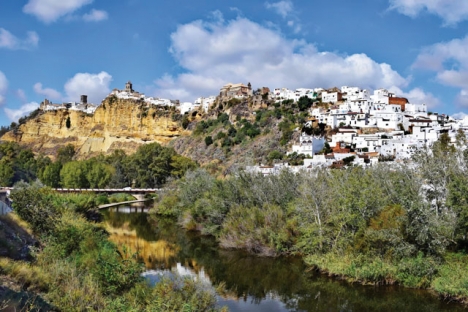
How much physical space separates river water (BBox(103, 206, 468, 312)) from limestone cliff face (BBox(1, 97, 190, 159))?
74.7m

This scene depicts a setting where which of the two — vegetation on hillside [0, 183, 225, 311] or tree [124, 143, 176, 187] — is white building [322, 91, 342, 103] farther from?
vegetation on hillside [0, 183, 225, 311]

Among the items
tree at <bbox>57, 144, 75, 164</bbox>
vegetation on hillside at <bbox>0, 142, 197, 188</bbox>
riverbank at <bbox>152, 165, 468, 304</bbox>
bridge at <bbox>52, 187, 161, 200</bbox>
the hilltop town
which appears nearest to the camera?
riverbank at <bbox>152, 165, 468, 304</bbox>

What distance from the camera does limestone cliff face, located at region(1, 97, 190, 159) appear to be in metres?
109

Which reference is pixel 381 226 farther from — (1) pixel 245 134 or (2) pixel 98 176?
(1) pixel 245 134

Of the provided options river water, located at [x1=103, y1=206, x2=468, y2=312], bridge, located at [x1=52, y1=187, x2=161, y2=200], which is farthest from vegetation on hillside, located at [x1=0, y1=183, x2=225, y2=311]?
bridge, located at [x1=52, y1=187, x2=161, y2=200]

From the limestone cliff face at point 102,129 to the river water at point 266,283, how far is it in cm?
7472

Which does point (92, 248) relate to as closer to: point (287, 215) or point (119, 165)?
point (287, 215)

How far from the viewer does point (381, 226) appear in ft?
68.1

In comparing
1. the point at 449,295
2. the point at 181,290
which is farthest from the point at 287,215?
the point at 181,290

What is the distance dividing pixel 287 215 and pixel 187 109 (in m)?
87.1

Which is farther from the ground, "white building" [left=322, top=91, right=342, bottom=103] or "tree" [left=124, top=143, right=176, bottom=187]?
"white building" [left=322, top=91, right=342, bottom=103]

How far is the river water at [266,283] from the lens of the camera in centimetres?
1783

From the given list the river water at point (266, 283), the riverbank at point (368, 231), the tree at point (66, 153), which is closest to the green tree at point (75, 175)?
the tree at point (66, 153)

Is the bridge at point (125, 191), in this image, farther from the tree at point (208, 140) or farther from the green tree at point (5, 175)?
the tree at point (208, 140)
